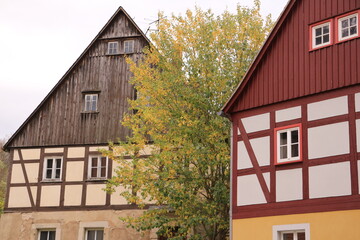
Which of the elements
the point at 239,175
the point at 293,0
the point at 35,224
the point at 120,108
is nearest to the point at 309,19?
the point at 293,0

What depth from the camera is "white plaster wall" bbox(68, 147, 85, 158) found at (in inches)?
1097

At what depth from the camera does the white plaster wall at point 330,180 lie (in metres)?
15.8

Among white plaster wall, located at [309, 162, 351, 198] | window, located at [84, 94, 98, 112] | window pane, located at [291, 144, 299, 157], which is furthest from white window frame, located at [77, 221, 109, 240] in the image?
white plaster wall, located at [309, 162, 351, 198]

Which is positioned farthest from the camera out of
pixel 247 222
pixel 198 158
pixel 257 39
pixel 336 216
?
pixel 257 39

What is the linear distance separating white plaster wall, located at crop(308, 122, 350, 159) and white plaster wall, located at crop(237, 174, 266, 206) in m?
1.82

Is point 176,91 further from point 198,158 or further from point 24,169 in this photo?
point 24,169

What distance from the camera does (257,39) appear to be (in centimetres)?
2273

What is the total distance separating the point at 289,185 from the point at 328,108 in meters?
2.25

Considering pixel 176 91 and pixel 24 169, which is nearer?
pixel 176 91

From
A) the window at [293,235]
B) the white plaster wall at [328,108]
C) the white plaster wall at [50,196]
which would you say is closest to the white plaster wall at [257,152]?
the white plaster wall at [328,108]

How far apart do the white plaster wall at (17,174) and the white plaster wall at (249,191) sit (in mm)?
13139

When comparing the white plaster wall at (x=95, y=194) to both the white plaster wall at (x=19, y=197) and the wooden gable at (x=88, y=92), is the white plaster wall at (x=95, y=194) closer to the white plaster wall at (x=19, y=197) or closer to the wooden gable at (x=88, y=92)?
the wooden gable at (x=88, y=92)

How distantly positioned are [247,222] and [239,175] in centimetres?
141

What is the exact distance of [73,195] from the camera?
2733cm
